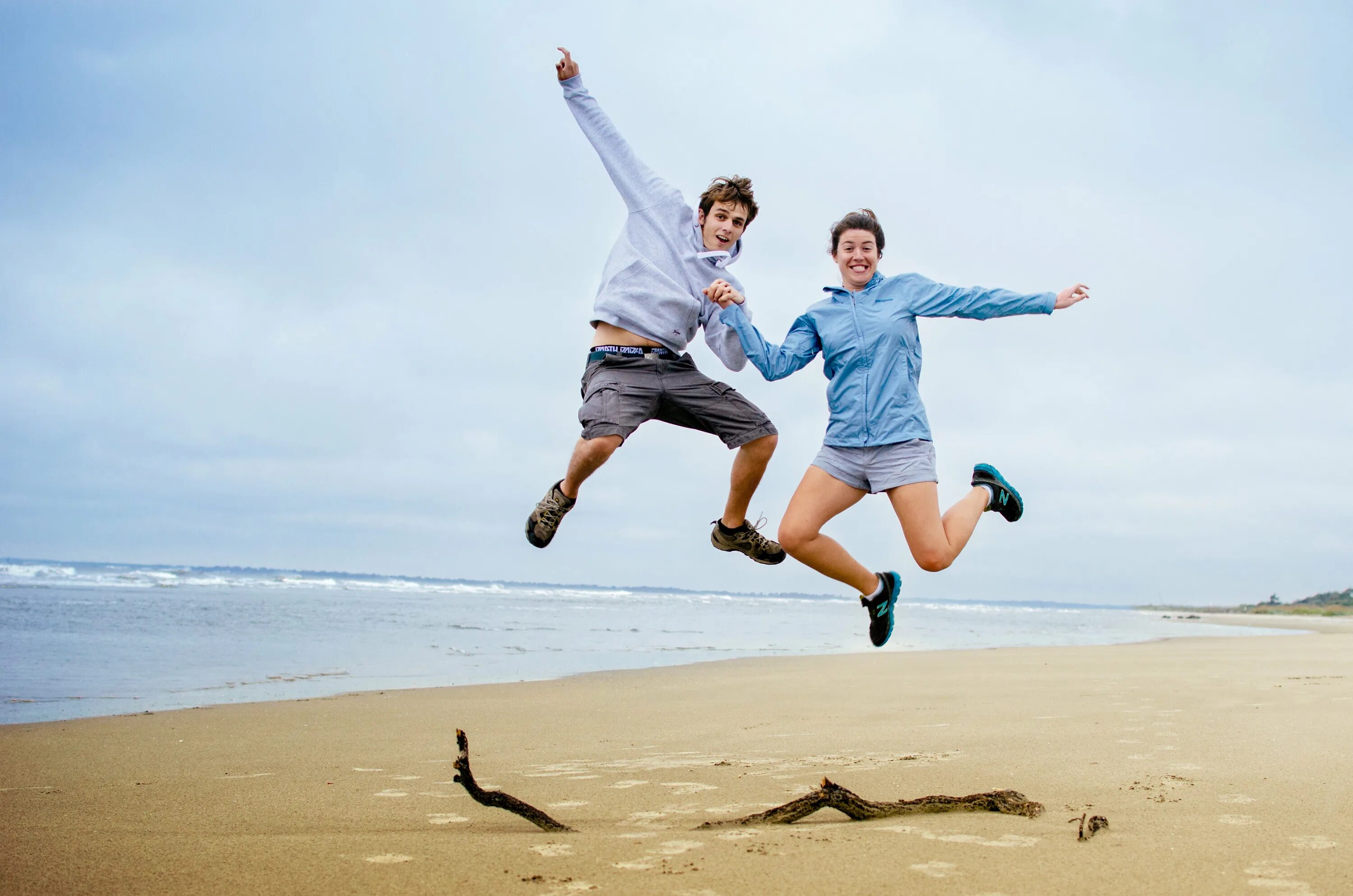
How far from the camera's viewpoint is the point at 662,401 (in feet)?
14.9

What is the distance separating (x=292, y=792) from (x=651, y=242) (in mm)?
2937

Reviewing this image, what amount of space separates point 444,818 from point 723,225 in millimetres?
2805

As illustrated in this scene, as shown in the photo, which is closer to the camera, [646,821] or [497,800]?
[497,800]

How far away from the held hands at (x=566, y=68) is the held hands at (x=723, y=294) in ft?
4.00

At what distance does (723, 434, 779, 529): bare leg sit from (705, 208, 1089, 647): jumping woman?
0.72ft

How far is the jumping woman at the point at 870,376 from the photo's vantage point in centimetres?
457

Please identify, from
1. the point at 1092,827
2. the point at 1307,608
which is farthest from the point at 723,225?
the point at 1307,608

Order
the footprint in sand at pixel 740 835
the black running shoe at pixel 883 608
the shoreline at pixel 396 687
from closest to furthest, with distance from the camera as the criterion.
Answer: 1. the footprint in sand at pixel 740 835
2. the black running shoe at pixel 883 608
3. the shoreline at pixel 396 687

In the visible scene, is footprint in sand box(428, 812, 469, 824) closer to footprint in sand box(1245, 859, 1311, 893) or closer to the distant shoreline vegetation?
footprint in sand box(1245, 859, 1311, 893)

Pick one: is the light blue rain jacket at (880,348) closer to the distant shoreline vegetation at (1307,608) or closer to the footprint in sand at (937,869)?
the footprint in sand at (937,869)

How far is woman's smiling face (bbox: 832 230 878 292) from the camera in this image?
470 cm

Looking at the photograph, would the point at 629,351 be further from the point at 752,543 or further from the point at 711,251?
the point at 752,543

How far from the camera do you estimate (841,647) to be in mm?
14492

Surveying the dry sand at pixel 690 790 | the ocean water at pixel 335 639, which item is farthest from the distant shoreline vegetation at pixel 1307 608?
the dry sand at pixel 690 790
